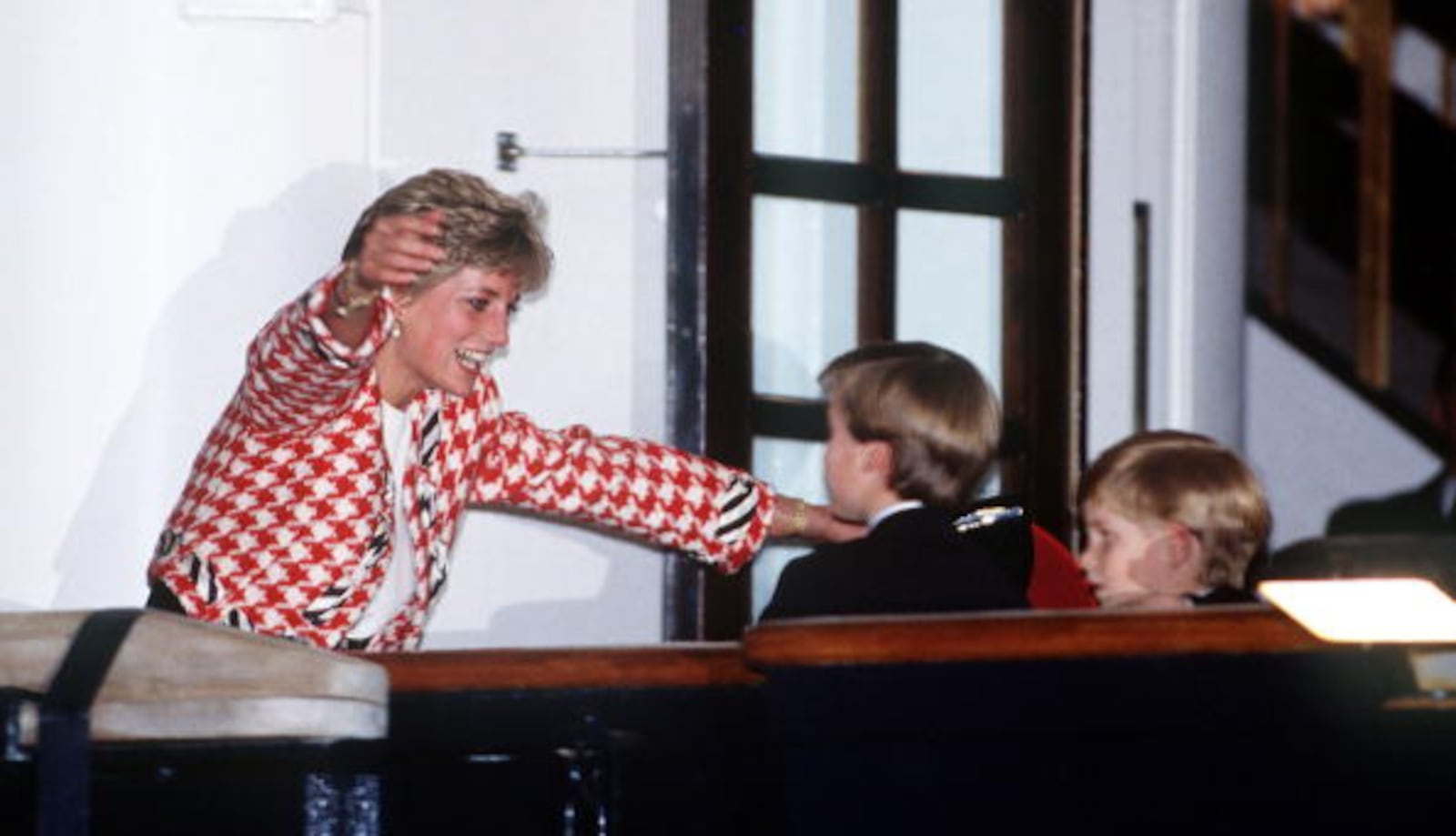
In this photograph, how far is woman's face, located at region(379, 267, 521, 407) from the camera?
3121 mm

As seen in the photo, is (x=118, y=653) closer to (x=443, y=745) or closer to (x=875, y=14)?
(x=443, y=745)

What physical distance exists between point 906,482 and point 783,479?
3.48ft

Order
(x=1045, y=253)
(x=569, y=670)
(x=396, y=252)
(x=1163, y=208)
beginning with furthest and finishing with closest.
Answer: (x=1163, y=208), (x=1045, y=253), (x=396, y=252), (x=569, y=670)

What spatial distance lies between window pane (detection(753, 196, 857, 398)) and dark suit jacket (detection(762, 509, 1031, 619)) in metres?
1.22

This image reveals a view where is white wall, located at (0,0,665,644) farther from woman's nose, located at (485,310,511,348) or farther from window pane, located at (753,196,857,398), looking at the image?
window pane, located at (753,196,857,398)

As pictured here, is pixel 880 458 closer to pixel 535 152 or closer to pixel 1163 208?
pixel 535 152

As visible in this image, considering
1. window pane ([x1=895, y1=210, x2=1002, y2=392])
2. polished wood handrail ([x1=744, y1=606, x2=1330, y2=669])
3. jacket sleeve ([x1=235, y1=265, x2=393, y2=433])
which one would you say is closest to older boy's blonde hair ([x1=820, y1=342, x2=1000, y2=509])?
jacket sleeve ([x1=235, y1=265, x2=393, y2=433])

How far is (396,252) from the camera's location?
2.60m

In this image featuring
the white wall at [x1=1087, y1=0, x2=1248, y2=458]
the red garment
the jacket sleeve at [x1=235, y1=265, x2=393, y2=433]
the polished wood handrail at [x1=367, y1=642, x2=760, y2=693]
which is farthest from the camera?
the white wall at [x1=1087, y1=0, x2=1248, y2=458]

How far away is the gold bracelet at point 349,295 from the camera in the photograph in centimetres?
269

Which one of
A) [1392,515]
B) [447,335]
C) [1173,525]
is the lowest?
[1392,515]

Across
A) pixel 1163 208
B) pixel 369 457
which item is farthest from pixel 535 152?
pixel 1163 208

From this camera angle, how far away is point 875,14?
426cm

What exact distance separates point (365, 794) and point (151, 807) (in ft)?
0.66
